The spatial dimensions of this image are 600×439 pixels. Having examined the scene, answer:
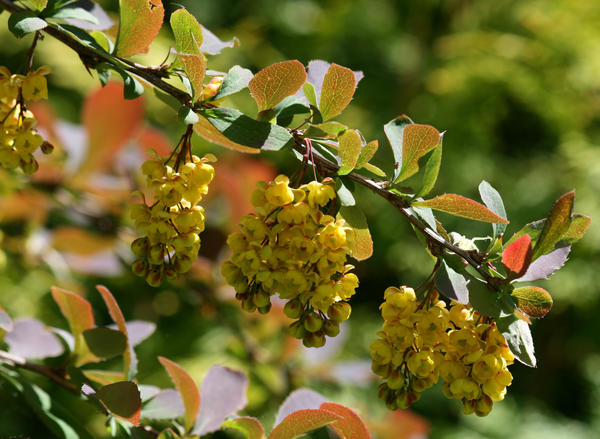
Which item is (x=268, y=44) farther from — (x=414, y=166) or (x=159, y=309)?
(x=414, y=166)

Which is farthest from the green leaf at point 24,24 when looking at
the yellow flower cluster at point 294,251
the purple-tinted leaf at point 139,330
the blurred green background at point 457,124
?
the blurred green background at point 457,124

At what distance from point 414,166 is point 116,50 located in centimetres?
19

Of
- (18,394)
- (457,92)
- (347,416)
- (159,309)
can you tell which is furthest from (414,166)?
(457,92)

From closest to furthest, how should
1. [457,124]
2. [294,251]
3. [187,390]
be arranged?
[294,251]
[187,390]
[457,124]

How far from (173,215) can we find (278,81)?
92mm

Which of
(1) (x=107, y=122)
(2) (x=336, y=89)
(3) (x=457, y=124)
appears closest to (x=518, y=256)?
(2) (x=336, y=89)

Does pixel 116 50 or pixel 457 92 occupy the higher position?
pixel 116 50

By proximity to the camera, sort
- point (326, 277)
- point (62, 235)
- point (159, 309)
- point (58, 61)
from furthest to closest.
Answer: point (58, 61) < point (159, 309) < point (62, 235) < point (326, 277)

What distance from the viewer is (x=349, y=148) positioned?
32 centimetres

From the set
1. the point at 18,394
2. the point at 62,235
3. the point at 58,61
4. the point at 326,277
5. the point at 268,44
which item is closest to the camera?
the point at 326,277

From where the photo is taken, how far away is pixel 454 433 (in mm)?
1301

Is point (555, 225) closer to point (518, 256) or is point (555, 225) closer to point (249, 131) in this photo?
point (518, 256)

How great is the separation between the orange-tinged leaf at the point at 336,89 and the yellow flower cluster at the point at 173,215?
0.25 feet

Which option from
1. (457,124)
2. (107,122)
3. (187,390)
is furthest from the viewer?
(457,124)
